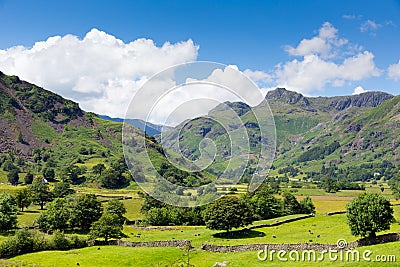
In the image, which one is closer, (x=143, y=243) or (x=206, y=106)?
(x=206, y=106)

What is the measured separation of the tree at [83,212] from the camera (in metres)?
76.5

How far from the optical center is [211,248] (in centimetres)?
5378

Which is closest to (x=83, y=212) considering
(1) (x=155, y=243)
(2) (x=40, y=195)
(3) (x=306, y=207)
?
(1) (x=155, y=243)

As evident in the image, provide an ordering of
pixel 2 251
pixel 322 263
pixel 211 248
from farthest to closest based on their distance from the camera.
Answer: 1. pixel 2 251
2. pixel 211 248
3. pixel 322 263

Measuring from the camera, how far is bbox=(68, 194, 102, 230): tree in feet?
251

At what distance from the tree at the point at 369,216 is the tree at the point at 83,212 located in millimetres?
52427

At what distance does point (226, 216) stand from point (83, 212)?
109 feet

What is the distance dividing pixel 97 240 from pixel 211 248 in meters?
23.9


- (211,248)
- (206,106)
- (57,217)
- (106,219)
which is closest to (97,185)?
(57,217)

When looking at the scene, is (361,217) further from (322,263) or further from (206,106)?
(206,106)

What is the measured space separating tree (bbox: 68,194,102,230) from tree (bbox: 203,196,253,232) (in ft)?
91.9

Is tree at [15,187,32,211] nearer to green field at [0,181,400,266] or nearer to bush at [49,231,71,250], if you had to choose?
green field at [0,181,400,266]

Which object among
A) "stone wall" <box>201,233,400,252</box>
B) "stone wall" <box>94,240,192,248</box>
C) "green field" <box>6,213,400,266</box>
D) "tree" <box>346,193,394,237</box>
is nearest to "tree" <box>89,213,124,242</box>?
"stone wall" <box>94,240,192,248</box>

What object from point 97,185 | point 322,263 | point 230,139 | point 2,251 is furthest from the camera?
point 97,185
